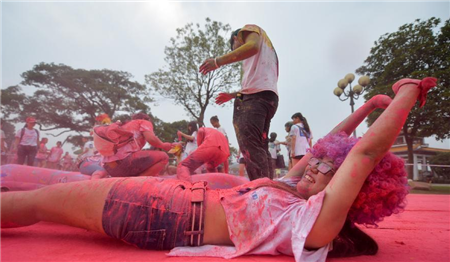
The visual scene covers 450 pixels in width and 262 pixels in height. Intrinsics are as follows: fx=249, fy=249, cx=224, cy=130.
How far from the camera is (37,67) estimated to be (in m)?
23.1

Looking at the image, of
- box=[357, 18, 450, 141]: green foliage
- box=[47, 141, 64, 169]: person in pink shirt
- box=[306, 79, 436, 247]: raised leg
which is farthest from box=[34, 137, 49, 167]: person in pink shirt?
box=[357, 18, 450, 141]: green foliage

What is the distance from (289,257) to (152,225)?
0.88 m

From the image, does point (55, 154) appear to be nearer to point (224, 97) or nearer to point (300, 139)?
point (300, 139)

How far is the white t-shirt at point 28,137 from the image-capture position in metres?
→ 8.41

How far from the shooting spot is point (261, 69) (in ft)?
9.61

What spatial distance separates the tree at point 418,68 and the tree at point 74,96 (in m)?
19.4

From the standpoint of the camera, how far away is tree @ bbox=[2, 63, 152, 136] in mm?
22969

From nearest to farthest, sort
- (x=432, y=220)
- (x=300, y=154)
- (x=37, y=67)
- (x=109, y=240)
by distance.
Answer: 1. (x=109, y=240)
2. (x=432, y=220)
3. (x=300, y=154)
4. (x=37, y=67)

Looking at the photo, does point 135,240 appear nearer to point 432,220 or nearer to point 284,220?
point 284,220

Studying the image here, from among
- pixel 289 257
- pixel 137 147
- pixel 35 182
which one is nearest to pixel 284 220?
pixel 289 257

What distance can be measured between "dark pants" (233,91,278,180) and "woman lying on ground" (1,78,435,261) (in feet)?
3.15

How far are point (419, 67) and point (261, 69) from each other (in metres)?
20.1

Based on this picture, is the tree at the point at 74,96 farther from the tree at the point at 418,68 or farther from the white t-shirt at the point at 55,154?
the tree at the point at 418,68

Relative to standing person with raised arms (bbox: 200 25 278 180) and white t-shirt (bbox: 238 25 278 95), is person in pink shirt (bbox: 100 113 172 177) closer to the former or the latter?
standing person with raised arms (bbox: 200 25 278 180)
